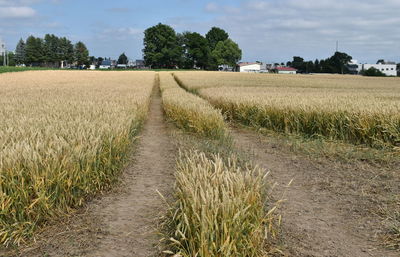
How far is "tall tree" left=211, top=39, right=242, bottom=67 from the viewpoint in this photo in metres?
107

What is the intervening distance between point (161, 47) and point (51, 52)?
39660 millimetres

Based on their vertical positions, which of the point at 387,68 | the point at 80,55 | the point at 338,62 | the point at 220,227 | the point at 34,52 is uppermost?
the point at 80,55

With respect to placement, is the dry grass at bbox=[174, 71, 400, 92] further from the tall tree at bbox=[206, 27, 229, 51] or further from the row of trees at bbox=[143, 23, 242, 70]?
the tall tree at bbox=[206, 27, 229, 51]

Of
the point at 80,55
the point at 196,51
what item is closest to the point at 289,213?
the point at 196,51

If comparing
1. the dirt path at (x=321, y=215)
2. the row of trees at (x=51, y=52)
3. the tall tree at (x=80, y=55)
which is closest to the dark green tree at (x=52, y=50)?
the row of trees at (x=51, y=52)

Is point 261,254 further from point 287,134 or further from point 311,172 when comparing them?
point 287,134

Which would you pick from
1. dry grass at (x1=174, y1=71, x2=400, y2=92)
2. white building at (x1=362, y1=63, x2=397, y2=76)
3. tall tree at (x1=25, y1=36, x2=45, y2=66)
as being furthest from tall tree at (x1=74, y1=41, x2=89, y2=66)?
white building at (x1=362, y1=63, x2=397, y2=76)

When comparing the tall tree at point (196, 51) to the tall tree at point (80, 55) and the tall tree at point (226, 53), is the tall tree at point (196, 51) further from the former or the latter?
the tall tree at point (80, 55)

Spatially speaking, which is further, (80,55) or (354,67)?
(354,67)

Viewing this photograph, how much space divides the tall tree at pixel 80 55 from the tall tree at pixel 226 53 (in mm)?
47819

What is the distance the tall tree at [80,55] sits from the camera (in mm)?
123500

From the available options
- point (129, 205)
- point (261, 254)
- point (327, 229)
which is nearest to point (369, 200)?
point (327, 229)

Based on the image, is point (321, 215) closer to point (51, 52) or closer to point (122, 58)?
point (51, 52)

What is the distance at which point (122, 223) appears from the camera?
3555mm
